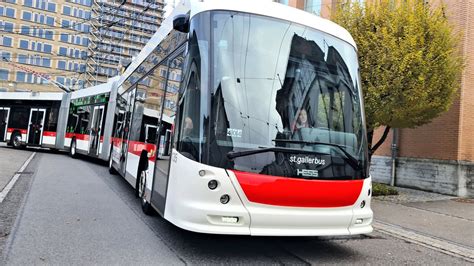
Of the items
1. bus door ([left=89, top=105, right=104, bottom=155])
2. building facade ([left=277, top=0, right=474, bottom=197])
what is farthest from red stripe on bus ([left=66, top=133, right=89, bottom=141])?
building facade ([left=277, top=0, right=474, bottom=197])

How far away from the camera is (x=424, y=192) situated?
13.3 m

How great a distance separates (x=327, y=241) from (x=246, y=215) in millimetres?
2306

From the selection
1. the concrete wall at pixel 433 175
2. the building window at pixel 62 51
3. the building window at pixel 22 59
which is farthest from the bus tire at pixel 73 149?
the building window at pixel 62 51

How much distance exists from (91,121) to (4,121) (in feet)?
27.2

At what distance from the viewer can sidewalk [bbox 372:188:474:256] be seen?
7.33 meters

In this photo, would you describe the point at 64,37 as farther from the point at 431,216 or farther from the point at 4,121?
the point at 431,216

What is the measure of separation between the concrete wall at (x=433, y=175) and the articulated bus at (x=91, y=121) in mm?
9643

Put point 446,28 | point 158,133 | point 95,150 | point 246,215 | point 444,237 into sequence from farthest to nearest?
point 95,150, point 446,28, point 444,237, point 158,133, point 246,215

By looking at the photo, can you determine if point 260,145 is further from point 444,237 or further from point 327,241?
point 444,237

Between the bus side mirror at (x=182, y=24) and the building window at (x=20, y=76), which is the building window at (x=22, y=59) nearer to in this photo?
the building window at (x=20, y=76)

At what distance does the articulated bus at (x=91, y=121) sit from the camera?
15.1 meters

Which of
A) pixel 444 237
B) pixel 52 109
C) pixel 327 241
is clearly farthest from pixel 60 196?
pixel 52 109

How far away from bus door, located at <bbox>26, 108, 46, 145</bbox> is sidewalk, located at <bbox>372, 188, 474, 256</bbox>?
17065mm

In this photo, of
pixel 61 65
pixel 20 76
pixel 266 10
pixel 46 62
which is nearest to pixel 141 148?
pixel 266 10
